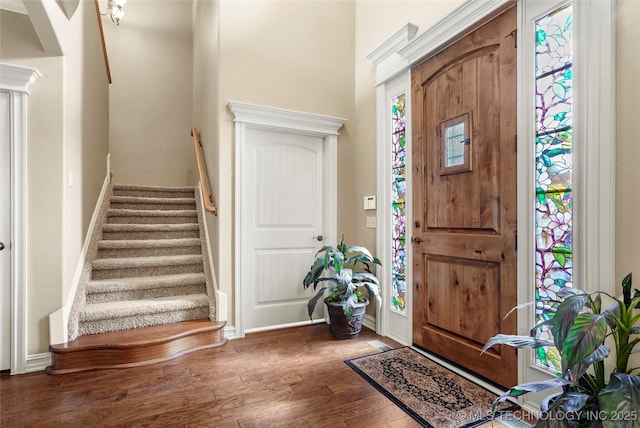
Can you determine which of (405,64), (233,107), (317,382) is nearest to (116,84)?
(233,107)

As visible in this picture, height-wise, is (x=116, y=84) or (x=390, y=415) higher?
(x=116, y=84)

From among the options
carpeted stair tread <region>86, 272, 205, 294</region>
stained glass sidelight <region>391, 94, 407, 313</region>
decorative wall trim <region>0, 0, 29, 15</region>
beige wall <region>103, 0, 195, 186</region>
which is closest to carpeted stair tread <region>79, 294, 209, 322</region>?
carpeted stair tread <region>86, 272, 205, 294</region>

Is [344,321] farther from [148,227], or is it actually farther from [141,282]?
[148,227]

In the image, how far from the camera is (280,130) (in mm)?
3086

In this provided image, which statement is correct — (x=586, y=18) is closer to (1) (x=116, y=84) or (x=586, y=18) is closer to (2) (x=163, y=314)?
(2) (x=163, y=314)

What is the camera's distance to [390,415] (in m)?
1.70

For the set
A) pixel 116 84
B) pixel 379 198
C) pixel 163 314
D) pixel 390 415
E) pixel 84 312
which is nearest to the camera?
pixel 390 415

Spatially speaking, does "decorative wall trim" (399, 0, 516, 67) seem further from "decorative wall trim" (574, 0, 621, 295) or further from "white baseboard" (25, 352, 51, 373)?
"white baseboard" (25, 352, 51, 373)

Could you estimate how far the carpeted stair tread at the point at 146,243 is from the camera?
10.4ft

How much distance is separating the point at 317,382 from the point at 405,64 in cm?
248

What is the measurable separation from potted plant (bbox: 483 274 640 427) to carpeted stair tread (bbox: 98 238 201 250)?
10.1 feet

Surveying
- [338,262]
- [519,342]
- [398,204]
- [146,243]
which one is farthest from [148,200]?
[519,342]

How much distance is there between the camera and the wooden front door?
6.14ft

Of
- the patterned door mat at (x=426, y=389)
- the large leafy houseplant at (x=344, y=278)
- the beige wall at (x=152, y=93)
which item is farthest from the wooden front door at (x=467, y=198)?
the beige wall at (x=152, y=93)
